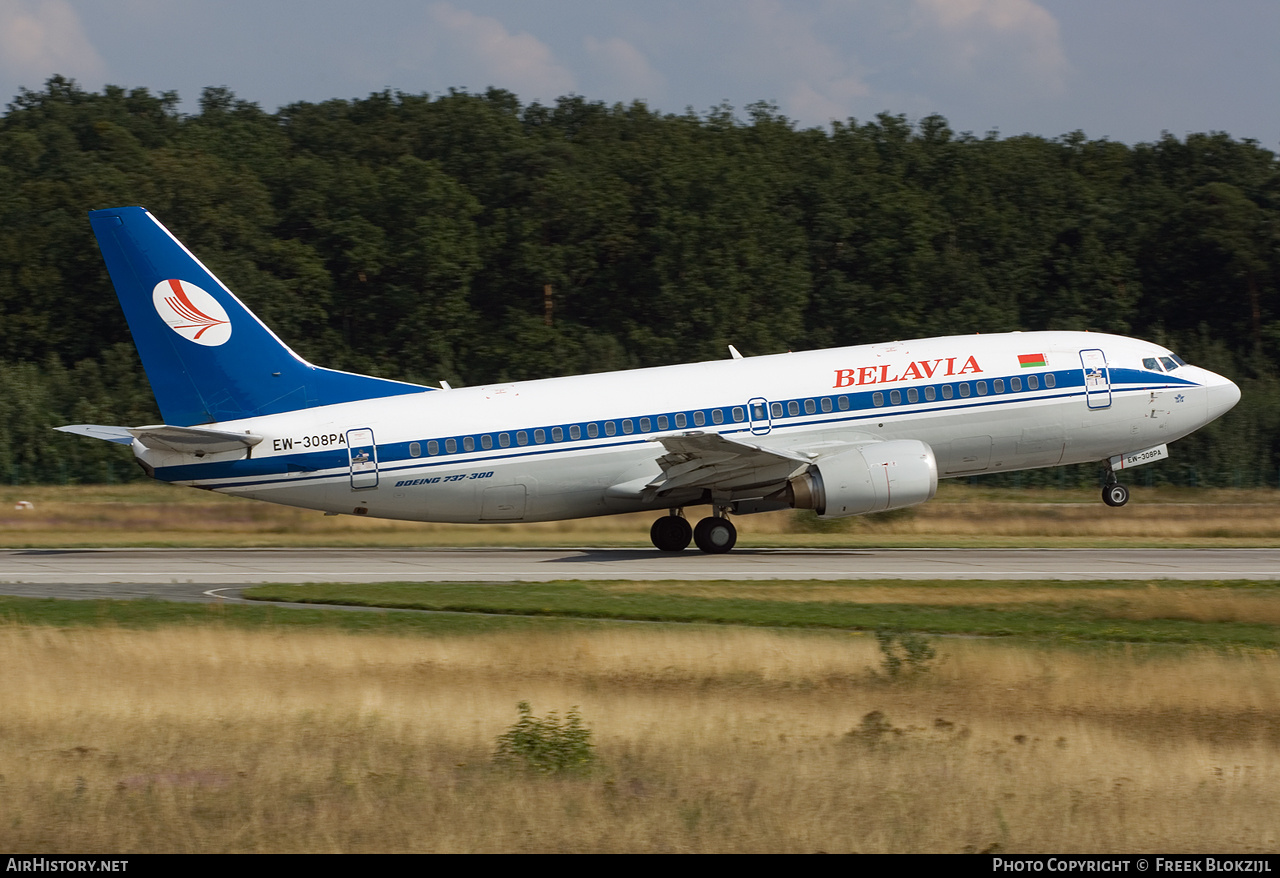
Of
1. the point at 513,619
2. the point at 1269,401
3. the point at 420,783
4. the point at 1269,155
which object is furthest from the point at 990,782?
the point at 1269,155

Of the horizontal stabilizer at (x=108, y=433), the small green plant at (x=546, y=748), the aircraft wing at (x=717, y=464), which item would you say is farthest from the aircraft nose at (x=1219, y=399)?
the small green plant at (x=546, y=748)

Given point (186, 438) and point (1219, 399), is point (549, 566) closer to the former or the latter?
point (186, 438)

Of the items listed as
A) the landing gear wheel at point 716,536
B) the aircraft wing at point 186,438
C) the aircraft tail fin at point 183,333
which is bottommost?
the landing gear wheel at point 716,536

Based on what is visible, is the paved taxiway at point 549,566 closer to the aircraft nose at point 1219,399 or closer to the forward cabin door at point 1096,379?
the aircraft nose at point 1219,399

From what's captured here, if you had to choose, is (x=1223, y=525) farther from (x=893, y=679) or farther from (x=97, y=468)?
(x=97, y=468)

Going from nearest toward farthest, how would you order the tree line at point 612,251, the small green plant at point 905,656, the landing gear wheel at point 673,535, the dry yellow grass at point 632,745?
the dry yellow grass at point 632,745
the small green plant at point 905,656
the landing gear wheel at point 673,535
the tree line at point 612,251

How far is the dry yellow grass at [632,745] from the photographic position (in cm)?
1001

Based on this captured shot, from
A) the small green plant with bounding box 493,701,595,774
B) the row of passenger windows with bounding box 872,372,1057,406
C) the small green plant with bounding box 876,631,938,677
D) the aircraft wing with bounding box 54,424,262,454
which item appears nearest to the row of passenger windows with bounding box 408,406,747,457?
the row of passenger windows with bounding box 872,372,1057,406

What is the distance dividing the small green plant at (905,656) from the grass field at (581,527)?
60.9ft

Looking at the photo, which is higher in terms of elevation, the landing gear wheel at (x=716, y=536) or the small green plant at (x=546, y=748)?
the landing gear wheel at (x=716, y=536)

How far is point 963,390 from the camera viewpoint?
102ft

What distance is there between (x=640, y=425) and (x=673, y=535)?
3.10 meters

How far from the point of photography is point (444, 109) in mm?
85375

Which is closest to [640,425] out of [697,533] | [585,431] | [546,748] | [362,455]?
[585,431]
